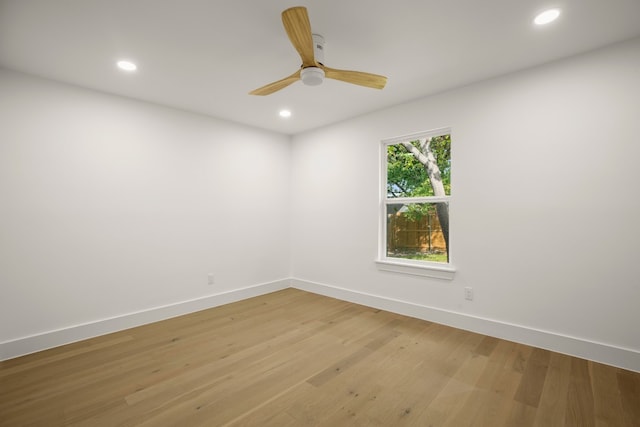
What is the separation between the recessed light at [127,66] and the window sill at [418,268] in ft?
10.9

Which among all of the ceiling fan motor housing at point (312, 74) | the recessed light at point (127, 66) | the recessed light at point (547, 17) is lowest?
the ceiling fan motor housing at point (312, 74)

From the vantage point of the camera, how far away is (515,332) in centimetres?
279

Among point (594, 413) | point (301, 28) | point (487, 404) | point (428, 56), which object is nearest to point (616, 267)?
point (594, 413)

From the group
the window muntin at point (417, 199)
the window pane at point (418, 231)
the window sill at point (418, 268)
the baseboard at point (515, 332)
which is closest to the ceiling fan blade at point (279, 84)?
the window muntin at point (417, 199)

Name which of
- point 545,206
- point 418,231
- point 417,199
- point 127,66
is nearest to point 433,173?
point 417,199

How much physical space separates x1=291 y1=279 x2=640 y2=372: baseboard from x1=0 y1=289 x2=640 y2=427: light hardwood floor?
80 mm

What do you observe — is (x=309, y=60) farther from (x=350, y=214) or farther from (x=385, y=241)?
(x=385, y=241)

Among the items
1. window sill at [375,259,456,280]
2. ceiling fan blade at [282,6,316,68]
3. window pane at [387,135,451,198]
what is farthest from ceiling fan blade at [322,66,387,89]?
window sill at [375,259,456,280]

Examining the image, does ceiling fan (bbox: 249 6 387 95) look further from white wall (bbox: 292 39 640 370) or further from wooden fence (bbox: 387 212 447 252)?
wooden fence (bbox: 387 212 447 252)

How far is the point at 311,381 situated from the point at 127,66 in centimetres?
308

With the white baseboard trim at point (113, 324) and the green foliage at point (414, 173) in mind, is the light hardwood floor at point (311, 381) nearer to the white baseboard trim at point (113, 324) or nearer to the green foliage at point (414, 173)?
the white baseboard trim at point (113, 324)

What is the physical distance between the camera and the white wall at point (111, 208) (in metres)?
2.67

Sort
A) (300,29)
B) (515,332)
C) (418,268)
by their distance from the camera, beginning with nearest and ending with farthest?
1. (300,29)
2. (515,332)
3. (418,268)

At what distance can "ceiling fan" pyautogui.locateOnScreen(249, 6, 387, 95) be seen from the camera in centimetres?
170
